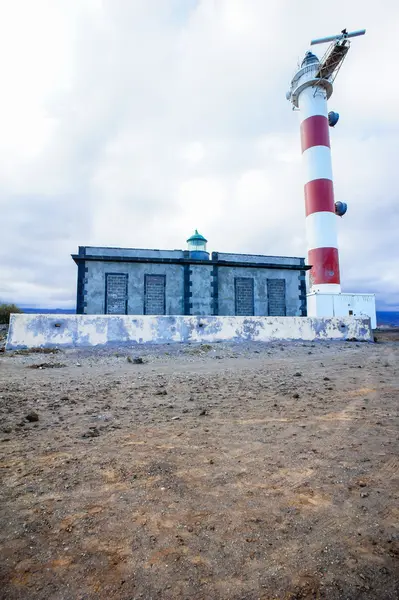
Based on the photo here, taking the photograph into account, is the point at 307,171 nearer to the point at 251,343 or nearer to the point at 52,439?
the point at 251,343

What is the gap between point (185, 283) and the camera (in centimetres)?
1838

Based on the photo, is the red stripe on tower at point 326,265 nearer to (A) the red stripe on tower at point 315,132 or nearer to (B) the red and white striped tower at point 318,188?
(B) the red and white striped tower at point 318,188

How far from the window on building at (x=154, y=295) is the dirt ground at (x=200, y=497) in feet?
46.0

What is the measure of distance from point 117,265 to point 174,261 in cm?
316

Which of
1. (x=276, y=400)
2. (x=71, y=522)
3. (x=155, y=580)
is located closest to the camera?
(x=155, y=580)

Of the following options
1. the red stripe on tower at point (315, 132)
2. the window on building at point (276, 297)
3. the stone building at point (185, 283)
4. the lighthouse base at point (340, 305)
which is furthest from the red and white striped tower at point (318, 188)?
the window on building at point (276, 297)

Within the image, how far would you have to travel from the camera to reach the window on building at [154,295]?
18109 mm

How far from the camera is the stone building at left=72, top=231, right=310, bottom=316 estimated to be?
57.8 feet

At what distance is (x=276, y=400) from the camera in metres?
3.92

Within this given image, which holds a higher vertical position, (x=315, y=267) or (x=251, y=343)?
(x=315, y=267)

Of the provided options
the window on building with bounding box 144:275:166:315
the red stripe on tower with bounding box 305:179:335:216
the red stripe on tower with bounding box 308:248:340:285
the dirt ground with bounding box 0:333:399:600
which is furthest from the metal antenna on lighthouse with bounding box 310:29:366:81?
the dirt ground with bounding box 0:333:399:600

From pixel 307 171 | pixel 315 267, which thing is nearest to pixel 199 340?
pixel 315 267

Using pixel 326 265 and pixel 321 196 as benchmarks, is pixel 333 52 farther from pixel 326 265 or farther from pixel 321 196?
pixel 326 265

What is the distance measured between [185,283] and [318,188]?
1133cm
